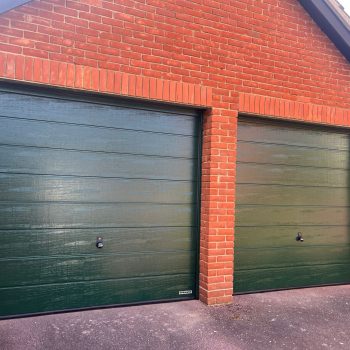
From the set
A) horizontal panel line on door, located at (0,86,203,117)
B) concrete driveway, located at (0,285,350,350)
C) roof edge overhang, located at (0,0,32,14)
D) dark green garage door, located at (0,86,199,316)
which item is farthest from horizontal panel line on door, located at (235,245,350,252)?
roof edge overhang, located at (0,0,32,14)

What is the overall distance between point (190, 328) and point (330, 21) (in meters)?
Answer: 4.49

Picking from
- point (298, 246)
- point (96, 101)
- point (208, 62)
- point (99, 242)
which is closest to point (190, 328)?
point (99, 242)

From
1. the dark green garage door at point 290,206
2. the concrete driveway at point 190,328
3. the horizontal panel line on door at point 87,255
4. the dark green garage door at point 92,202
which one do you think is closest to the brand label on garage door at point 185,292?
the dark green garage door at point 92,202

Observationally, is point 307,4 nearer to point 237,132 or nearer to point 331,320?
point 237,132

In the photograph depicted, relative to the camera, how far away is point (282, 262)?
5.22 metres

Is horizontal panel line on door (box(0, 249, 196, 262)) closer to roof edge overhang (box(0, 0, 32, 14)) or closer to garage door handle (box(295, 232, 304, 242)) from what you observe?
garage door handle (box(295, 232, 304, 242))

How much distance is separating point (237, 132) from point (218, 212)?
1139 millimetres

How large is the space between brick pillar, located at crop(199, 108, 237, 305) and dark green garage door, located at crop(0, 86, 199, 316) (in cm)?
19

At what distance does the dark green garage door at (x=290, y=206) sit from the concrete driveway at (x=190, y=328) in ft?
2.17

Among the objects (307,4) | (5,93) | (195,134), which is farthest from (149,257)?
(307,4)

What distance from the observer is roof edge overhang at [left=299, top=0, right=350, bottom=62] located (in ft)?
16.8

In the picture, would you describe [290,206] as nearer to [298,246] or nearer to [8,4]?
[298,246]

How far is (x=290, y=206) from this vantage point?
5281 mm

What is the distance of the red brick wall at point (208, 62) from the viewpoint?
12.4 ft
